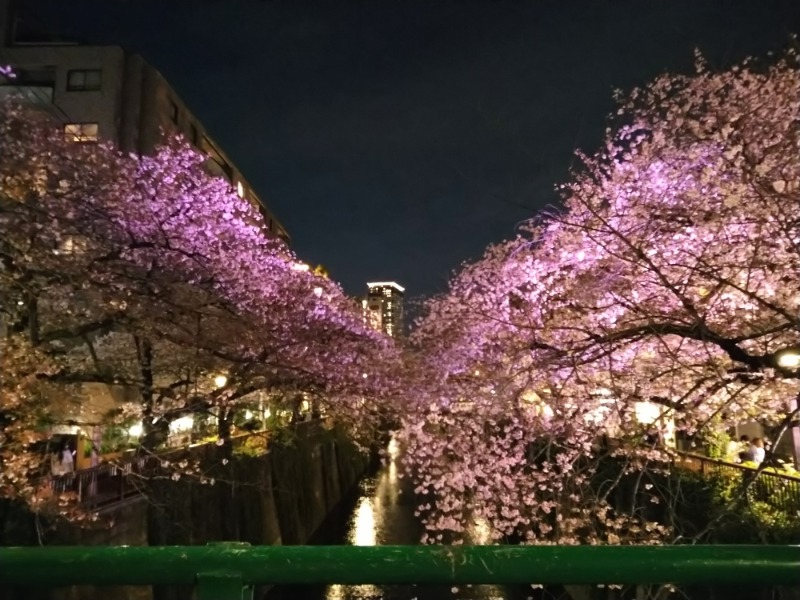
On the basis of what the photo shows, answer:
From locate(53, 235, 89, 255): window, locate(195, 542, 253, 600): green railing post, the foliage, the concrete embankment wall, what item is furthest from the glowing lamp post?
locate(53, 235, 89, 255): window

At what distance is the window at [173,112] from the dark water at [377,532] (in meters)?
19.9

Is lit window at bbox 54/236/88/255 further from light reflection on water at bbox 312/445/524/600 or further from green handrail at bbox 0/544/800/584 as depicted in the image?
green handrail at bbox 0/544/800/584

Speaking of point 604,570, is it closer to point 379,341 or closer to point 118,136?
point 379,341

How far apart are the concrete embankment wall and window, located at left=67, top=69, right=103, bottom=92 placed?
1672 centimetres

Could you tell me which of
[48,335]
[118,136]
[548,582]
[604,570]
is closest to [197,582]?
[548,582]

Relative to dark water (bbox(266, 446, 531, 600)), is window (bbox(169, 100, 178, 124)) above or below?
above

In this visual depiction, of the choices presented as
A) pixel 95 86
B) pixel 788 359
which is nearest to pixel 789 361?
pixel 788 359

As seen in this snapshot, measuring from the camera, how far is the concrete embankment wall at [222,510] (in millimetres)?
9469

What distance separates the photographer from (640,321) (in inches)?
278

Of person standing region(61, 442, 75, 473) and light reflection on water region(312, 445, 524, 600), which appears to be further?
light reflection on water region(312, 445, 524, 600)

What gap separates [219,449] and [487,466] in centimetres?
989

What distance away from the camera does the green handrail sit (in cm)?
156

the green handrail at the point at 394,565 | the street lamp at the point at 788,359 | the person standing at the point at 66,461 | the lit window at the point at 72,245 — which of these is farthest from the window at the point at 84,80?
the green handrail at the point at 394,565

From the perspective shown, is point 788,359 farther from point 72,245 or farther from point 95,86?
point 95,86
